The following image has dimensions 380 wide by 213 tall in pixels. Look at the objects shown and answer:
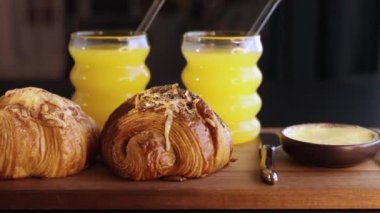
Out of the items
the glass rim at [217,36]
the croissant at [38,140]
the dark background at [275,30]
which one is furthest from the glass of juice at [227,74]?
the dark background at [275,30]

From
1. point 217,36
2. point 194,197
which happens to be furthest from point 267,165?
point 217,36

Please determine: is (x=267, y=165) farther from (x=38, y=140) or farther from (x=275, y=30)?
(x=275, y=30)

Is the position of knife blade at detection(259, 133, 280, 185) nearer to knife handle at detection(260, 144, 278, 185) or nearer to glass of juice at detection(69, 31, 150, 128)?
knife handle at detection(260, 144, 278, 185)

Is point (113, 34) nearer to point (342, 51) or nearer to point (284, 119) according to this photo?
point (284, 119)

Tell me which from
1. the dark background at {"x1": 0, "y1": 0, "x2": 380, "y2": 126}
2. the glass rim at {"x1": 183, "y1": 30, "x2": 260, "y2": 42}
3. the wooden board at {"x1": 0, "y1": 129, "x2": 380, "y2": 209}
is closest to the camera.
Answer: the wooden board at {"x1": 0, "y1": 129, "x2": 380, "y2": 209}

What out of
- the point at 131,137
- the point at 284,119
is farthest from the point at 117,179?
the point at 284,119

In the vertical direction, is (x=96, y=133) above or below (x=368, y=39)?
above

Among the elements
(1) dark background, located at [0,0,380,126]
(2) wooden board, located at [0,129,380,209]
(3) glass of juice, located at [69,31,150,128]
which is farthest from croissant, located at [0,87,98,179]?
(1) dark background, located at [0,0,380,126]

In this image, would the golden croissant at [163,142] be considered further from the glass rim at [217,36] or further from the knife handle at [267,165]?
the glass rim at [217,36]
